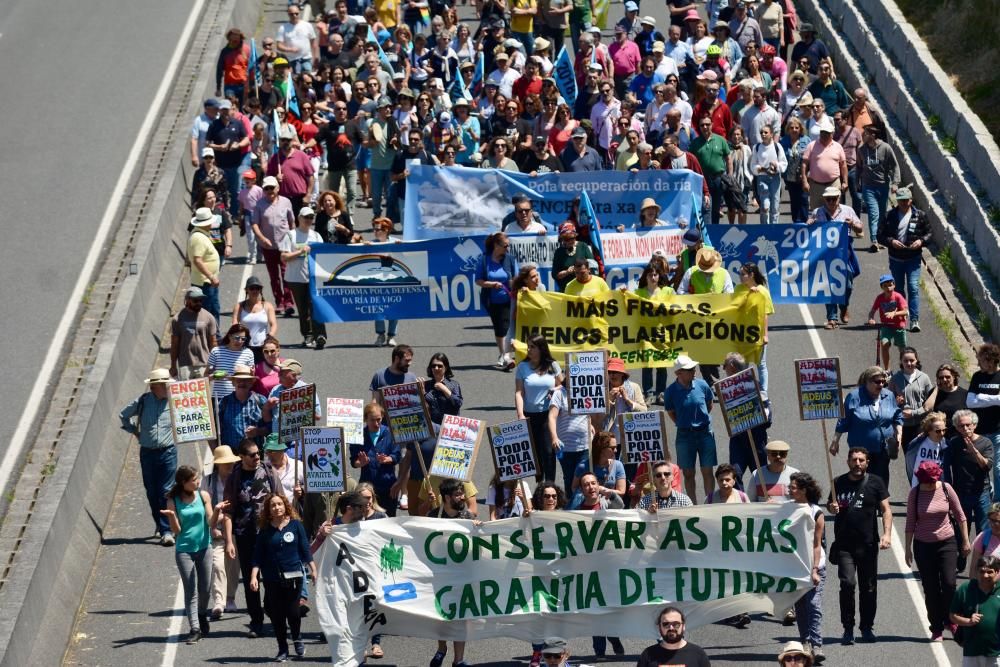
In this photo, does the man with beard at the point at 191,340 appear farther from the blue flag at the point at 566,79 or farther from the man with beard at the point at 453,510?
the blue flag at the point at 566,79

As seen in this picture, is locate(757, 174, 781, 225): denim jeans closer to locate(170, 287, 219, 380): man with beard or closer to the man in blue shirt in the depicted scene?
the man in blue shirt

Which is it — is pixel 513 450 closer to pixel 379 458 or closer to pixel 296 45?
pixel 379 458

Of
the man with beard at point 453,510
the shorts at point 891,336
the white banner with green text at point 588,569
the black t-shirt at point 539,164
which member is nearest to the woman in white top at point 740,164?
the black t-shirt at point 539,164

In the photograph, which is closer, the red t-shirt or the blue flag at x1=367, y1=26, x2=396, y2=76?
the red t-shirt

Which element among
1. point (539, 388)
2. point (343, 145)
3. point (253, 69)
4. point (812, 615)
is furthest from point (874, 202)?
point (812, 615)

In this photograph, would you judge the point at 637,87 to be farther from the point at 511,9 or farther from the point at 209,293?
the point at 209,293

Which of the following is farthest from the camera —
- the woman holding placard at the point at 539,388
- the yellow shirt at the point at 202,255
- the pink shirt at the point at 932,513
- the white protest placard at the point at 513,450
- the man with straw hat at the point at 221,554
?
the yellow shirt at the point at 202,255

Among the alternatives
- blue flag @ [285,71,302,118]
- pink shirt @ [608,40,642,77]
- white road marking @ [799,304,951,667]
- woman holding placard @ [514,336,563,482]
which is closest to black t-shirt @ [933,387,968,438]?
white road marking @ [799,304,951,667]

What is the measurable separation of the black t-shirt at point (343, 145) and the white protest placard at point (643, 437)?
1053cm

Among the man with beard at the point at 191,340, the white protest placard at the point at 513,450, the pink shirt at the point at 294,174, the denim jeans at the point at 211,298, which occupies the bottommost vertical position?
the white protest placard at the point at 513,450

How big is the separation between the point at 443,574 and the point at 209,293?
27.1 feet

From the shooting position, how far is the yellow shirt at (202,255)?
23.5m

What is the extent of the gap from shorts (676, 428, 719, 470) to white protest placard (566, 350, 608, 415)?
89cm

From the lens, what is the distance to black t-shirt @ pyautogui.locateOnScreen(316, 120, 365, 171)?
27.2 m
